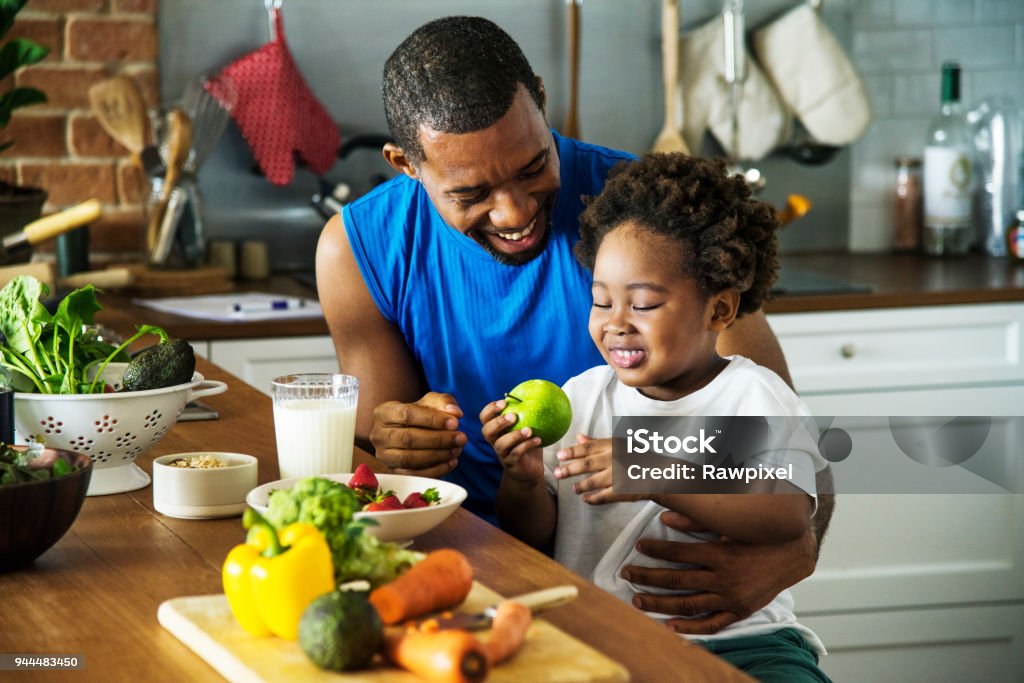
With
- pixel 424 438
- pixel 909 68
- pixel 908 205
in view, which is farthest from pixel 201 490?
pixel 909 68

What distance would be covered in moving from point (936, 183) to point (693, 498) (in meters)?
2.32

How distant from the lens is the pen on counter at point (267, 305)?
9.17ft

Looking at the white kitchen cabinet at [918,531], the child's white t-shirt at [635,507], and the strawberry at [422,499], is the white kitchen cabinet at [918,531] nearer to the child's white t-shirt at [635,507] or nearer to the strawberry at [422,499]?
the child's white t-shirt at [635,507]

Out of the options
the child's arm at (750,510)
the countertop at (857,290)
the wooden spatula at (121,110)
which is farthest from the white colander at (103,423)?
the wooden spatula at (121,110)

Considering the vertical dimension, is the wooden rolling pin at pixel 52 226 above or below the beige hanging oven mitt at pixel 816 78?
below

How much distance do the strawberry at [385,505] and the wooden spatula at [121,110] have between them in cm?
213

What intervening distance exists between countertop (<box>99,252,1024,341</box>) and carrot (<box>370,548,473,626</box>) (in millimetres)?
1476

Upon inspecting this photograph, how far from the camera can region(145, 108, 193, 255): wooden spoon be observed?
10.1 feet

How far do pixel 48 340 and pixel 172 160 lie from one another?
171 centimetres

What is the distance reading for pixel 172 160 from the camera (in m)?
3.08

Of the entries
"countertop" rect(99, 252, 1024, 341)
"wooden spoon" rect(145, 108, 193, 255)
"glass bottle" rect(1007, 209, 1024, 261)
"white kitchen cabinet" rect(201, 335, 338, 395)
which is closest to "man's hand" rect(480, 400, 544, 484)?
"countertop" rect(99, 252, 1024, 341)

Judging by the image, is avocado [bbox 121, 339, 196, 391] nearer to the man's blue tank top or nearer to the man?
the man

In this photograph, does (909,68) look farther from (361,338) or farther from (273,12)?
(361,338)

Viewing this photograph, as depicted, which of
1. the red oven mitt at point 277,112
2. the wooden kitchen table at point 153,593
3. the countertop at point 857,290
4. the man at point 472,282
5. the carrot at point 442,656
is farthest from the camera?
the red oven mitt at point 277,112
